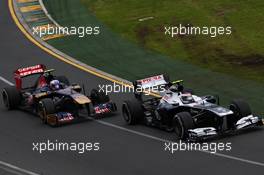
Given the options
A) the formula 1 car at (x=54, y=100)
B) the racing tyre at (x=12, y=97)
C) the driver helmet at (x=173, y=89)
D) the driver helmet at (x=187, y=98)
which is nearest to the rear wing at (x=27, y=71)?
the formula 1 car at (x=54, y=100)

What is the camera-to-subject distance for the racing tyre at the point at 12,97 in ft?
95.2

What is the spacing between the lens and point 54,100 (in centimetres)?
2783

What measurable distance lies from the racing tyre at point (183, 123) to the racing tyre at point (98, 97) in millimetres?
4097

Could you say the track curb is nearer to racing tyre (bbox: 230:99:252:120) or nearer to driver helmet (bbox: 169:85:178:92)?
driver helmet (bbox: 169:85:178:92)

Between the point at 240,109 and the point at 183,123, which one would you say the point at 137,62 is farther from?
the point at 183,123

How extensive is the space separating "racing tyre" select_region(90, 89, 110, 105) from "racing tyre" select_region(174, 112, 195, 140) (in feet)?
13.4

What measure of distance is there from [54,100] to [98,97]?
150 centimetres

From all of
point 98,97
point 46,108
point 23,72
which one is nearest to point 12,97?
point 23,72

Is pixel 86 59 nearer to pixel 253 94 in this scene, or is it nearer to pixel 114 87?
pixel 114 87

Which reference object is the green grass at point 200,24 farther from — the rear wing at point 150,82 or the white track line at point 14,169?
the white track line at point 14,169

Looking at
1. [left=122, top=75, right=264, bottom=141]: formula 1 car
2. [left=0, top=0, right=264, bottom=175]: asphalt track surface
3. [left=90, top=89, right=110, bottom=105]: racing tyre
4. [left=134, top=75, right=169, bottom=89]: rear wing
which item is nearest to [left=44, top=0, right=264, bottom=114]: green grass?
[left=122, top=75, right=264, bottom=141]: formula 1 car

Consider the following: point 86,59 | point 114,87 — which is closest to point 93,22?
point 86,59

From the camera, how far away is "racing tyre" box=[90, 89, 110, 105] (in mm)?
27891

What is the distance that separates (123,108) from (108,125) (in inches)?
29.2
